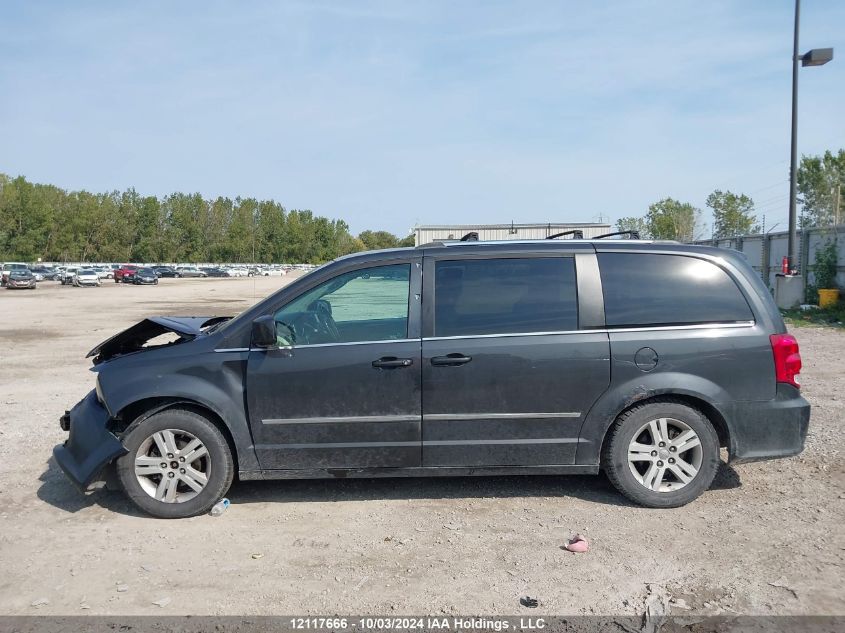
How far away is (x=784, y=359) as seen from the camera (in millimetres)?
4727

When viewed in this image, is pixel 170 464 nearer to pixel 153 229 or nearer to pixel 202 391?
pixel 202 391

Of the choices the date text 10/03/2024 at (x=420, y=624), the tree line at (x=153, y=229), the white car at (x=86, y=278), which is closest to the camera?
the date text 10/03/2024 at (x=420, y=624)

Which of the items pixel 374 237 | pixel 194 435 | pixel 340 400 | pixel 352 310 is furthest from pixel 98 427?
pixel 374 237

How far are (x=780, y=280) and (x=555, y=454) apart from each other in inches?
621

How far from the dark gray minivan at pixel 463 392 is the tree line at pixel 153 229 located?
93048 mm

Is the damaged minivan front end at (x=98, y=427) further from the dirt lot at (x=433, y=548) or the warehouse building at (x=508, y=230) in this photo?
the warehouse building at (x=508, y=230)

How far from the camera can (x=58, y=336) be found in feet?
57.0

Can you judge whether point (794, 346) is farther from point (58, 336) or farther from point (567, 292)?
point (58, 336)

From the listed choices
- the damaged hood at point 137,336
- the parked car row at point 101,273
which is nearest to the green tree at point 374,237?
the parked car row at point 101,273

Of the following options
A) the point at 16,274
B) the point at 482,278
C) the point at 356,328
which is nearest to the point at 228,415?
the point at 356,328

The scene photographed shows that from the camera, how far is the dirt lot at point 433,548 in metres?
3.54

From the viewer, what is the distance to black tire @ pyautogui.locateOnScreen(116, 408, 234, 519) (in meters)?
4.64

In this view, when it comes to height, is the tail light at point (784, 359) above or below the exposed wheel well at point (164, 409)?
above

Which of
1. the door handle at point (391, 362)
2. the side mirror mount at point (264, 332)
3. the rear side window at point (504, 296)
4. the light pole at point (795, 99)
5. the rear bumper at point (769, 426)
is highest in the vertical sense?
the light pole at point (795, 99)
